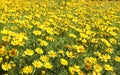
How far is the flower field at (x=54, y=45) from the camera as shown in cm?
438

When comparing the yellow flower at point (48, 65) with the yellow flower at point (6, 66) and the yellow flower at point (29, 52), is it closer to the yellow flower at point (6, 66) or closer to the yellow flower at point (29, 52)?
the yellow flower at point (29, 52)

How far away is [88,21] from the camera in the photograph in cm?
711

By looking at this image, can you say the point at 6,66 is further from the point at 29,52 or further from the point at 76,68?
the point at 76,68

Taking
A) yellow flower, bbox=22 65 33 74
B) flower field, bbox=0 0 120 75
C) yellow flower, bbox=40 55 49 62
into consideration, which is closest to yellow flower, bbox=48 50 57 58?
flower field, bbox=0 0 120 75

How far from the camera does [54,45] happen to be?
16.9ft

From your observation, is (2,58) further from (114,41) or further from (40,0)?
(40,0)

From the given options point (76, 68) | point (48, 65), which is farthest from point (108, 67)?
point (48, 65)

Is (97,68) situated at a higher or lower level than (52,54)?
Result: lower

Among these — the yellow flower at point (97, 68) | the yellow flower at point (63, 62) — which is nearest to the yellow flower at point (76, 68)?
the yellow flower at point (63, 62)

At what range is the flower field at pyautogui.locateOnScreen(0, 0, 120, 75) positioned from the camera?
438 centimetres

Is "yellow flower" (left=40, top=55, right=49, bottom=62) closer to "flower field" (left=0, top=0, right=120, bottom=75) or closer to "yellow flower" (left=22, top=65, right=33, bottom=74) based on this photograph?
"flower field" (left=0, top=0, right=120, bottom=75)

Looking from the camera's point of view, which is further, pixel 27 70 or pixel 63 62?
pixel 63 62

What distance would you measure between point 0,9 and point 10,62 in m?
2.66

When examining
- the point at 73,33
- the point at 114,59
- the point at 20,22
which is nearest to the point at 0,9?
the point at 20,22
